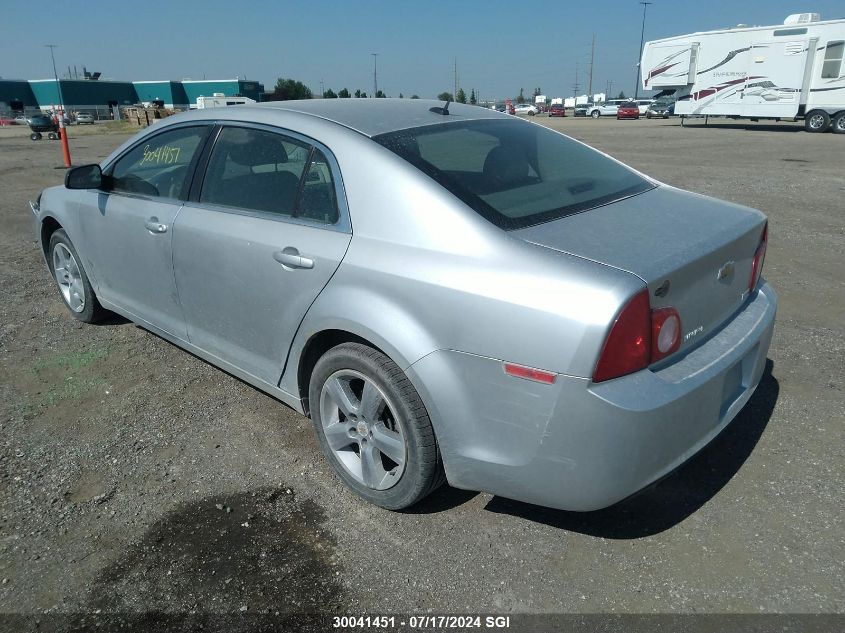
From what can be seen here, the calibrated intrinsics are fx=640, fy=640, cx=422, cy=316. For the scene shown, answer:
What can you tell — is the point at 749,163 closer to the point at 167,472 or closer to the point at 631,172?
the point at 631,172

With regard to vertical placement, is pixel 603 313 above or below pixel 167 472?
above

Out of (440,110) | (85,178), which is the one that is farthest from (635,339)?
(85,178)

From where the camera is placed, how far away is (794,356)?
13.7 feet

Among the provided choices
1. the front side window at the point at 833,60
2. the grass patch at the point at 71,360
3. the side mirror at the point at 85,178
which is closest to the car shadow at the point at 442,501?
the grass patch at the point at 71,360

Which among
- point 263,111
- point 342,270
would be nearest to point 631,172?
point 342,270

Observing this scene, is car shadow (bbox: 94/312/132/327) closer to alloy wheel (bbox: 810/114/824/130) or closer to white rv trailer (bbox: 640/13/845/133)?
white rv trailer (bbox: 640/13/845/133)

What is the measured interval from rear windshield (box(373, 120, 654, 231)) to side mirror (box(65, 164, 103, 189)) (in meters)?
2.26

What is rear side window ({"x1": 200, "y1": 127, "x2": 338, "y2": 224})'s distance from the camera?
285cm

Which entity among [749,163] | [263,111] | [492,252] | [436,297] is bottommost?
[749,163]

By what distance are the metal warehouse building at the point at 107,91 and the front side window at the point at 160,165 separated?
79.4 metres

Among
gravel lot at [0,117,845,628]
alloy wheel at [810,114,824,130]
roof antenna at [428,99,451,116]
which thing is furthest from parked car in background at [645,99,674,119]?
roof antenna at [428,99,451,116]

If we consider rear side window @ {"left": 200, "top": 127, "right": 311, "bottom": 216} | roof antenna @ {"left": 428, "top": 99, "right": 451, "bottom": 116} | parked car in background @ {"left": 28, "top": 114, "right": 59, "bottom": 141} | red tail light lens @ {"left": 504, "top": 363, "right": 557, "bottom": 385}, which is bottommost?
parked car in background @ {"left": 28, "top": 114, "right": 59, "bottom": 141}

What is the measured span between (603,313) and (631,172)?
164cm

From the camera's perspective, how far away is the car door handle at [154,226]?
139 inches
